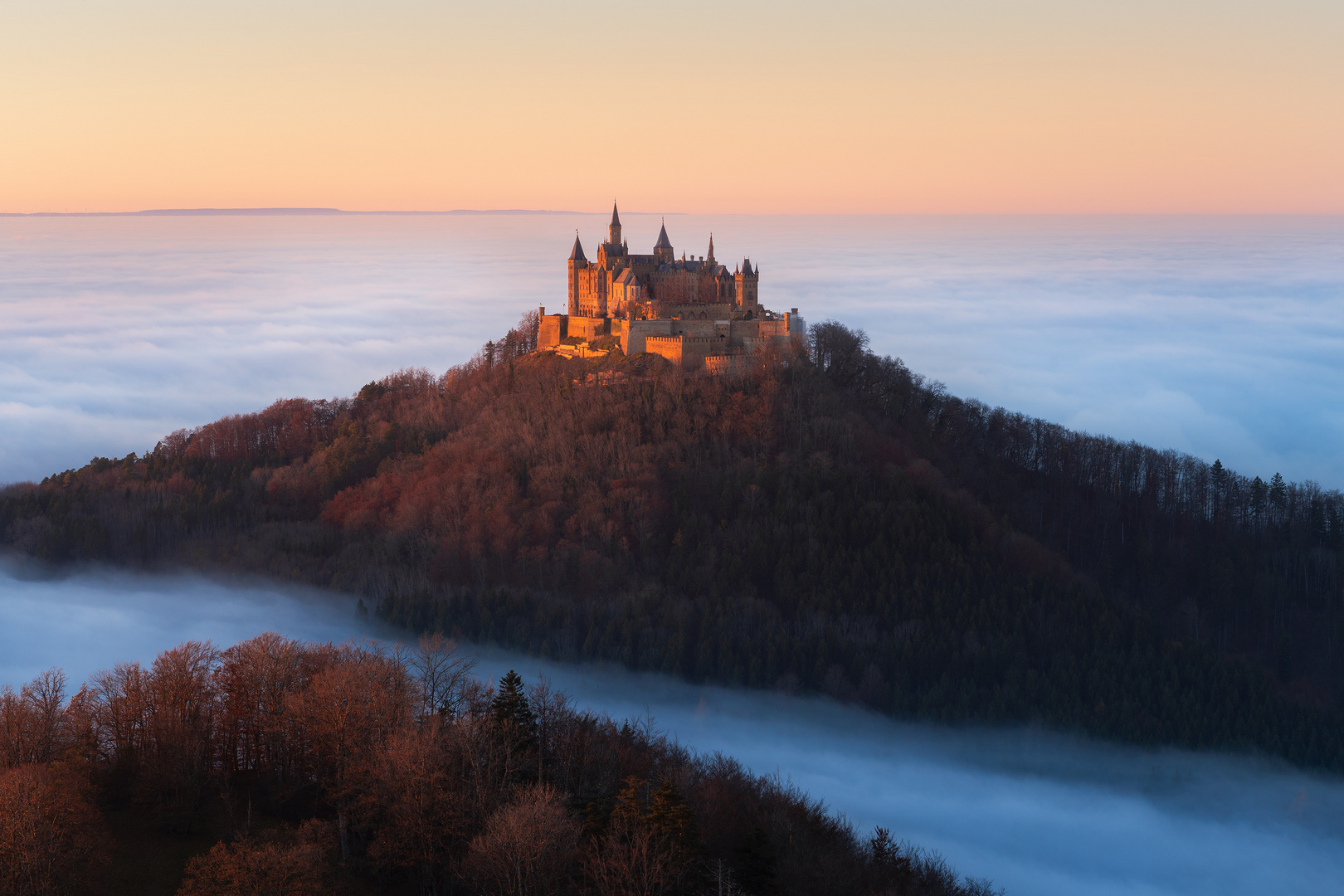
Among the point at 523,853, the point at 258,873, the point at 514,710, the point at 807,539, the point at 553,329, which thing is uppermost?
the point at 553,329

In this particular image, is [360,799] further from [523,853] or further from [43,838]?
[43,838]

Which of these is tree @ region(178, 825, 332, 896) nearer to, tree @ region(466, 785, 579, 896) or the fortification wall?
tree @ region(466, 785, 579, 896)

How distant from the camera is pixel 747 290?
302 ft

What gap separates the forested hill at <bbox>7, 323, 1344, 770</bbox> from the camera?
66.4 m

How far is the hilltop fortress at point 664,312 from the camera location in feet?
282

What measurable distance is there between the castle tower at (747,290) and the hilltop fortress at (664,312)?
67 millimetres

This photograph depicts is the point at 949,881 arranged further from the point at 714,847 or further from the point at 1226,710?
the point at 1226,710

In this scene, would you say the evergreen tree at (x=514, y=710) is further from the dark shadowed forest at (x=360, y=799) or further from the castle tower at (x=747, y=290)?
the castle tower at (x=747, y=290)

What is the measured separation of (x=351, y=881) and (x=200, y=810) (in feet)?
19.5

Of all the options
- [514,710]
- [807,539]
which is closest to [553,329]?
[807,539]

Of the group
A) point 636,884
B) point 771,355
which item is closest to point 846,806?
point 636,884

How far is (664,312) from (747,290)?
26.6 ft

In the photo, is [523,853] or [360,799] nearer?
[523,853]

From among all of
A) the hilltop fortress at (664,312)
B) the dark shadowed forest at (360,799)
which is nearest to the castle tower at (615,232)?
the hilltop fortress at (664,312)
